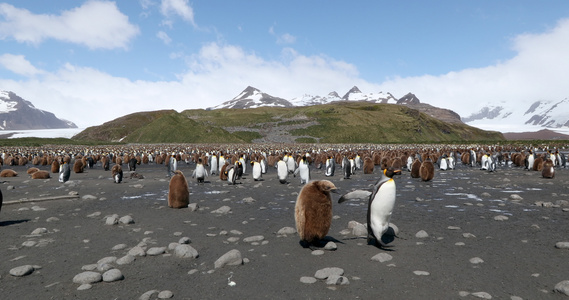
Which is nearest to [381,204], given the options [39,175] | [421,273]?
[421,273]

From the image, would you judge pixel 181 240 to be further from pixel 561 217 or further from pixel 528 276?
pixel 561 217

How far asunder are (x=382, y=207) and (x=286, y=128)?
96.5 meters

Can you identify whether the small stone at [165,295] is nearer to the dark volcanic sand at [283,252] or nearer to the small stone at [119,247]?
the dark volcanic sand at [283,252]

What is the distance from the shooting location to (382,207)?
573 centimetres

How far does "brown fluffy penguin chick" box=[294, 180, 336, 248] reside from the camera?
18.5ft

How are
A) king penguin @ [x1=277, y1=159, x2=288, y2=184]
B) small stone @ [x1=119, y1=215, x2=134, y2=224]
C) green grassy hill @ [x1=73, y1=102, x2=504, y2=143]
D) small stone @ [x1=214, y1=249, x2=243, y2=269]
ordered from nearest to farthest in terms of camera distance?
1. small stone @ [x1=214, y1=249, x2=243, y2=269]
2. small stone @ [x1=119, y1=215, x2=134, y2=224]
3. king penguin @ [x1=277, y1=159, x2=288, y2=184]
4. green grassy hill @ [x1=73, y1=102, x2=504, y2=143]

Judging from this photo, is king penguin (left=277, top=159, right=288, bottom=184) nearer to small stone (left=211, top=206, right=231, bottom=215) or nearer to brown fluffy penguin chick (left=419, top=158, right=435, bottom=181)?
small stone (left=211, top=206, right=231, bottom=215)

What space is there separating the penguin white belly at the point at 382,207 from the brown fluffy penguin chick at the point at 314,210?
79 cm

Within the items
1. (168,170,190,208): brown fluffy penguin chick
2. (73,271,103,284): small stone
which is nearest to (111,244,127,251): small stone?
(73,271,103,284): small stone

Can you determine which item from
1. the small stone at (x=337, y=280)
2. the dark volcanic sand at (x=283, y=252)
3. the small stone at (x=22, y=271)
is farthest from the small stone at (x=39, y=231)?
the small stone at (x=337, y=280)

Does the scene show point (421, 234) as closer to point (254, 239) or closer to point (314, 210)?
point (314, 210)

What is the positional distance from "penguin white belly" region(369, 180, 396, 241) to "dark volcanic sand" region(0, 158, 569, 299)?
41 centimetres

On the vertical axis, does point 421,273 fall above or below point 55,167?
above

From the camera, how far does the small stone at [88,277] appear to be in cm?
438
